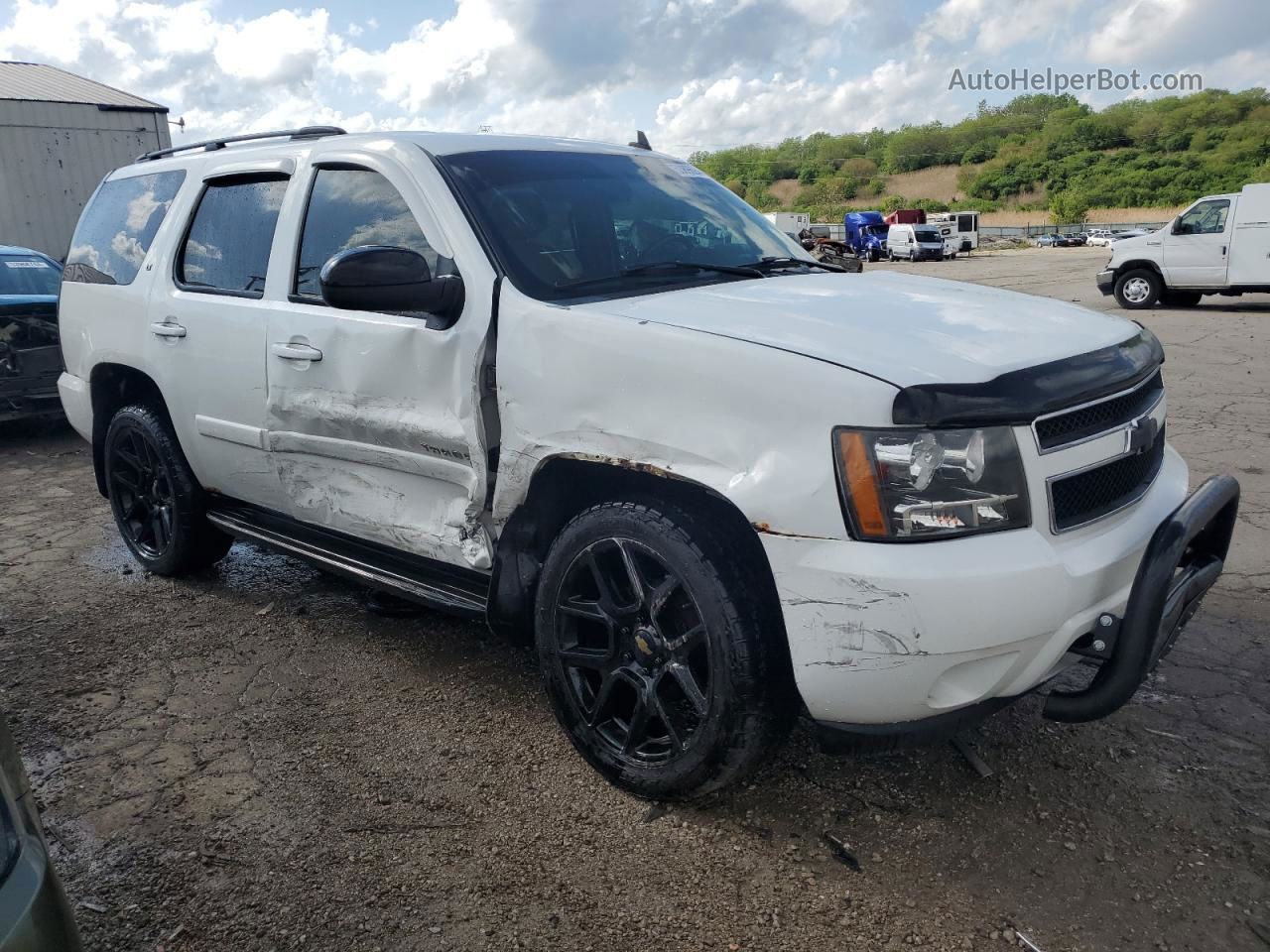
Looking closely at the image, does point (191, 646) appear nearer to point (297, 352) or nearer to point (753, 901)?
point (297, 352)

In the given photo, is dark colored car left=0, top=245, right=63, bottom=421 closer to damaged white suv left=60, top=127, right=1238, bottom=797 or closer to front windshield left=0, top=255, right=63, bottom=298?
front windshield left=0, top=255, right=63, bottom=298

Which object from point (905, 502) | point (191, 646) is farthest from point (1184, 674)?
point (191, 646)

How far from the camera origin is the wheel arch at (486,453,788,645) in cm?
262

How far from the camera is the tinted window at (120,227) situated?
4426 mm

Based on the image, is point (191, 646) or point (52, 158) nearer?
point (191, 646)

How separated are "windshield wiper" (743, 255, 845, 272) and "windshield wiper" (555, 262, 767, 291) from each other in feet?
0.08

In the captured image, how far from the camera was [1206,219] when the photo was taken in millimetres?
15633

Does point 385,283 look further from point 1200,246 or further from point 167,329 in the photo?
point 1200,246

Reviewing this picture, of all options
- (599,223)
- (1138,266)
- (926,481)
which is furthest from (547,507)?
(1138,266)

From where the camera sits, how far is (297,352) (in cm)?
346

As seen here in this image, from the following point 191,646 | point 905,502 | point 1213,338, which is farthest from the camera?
point 1213,338

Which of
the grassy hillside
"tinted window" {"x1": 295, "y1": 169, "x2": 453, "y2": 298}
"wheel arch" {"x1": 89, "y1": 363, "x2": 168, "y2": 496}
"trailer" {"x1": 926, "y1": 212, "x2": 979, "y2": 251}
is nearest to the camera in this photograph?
"tinted window" {"x1": 295, "y1": 169, "x2": 453, "y2": 298}

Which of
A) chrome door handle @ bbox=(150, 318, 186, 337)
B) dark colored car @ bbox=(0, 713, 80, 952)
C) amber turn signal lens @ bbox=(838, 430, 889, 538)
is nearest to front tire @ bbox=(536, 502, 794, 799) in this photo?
amber turn signal lens @ bbox=(838, 430, 889, 538)

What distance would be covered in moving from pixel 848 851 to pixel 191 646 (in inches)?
104
